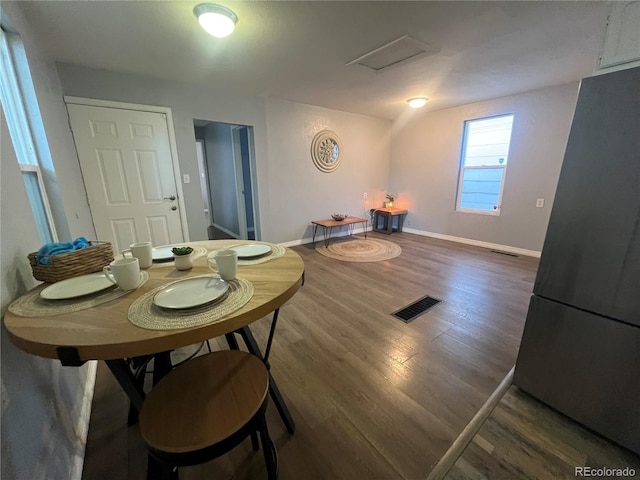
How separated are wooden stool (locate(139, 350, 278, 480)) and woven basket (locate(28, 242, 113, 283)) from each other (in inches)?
21.8

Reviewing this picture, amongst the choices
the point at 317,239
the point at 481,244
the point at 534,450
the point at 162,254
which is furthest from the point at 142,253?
the point at 481,244

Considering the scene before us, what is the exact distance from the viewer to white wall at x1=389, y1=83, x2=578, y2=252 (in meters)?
3.40

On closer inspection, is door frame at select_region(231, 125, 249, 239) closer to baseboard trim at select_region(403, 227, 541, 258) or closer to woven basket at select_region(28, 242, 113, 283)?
baseboard trim at select_region(403, 227, 541, 258)

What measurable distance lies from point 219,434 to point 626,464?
1.70 metres

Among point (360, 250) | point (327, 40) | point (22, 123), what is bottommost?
point (360, 250)

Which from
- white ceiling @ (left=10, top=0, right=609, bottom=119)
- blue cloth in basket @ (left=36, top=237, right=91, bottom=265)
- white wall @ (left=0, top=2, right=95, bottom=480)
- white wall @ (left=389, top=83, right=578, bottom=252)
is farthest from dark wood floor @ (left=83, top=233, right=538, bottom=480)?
white ceiling @ (left=10, top=0, right=609, bottom=119)

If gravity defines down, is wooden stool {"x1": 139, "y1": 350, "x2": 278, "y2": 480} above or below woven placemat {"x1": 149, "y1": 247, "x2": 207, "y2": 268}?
below

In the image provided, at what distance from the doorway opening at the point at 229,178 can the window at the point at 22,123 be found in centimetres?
193

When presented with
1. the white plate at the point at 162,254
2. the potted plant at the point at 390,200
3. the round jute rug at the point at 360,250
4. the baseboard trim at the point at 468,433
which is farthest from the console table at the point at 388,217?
the white plate at the point at 162,254

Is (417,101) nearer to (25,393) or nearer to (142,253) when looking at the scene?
(142,253)

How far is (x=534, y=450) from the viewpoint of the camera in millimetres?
1151

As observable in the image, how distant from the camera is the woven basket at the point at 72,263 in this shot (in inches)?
36.7

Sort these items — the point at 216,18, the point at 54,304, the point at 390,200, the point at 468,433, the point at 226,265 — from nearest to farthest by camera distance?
the point at 54,304 < the point at 226,265 < the point at 468,433 < the point at 216,18 < the point at 390,200

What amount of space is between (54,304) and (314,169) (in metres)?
3.93
